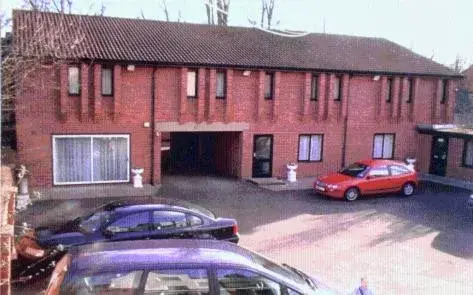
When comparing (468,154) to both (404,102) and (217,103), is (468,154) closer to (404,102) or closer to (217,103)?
(404,102)

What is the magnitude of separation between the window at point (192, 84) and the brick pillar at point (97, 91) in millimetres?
3418

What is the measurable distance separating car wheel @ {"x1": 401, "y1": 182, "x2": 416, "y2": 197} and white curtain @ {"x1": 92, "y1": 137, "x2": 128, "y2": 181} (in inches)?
417

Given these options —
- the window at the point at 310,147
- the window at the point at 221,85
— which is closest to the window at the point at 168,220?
the window at the point at 221,85

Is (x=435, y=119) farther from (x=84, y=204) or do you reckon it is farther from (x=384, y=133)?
(x=84, y=204)

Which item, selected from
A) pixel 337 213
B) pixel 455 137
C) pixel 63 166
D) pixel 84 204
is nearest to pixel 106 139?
pixel 63 166

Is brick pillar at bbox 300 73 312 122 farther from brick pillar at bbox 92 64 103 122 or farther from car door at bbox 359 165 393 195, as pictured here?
brick pillar at bbox 92 64 103 122

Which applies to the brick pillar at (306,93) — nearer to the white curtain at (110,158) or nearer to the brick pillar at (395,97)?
the brick pillar at (395,97)

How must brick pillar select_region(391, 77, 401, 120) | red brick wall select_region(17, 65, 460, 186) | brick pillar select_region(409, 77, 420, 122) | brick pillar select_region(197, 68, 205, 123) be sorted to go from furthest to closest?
1. brick pillar select_region(409, 77, 420, 122)
2. brick pillar select_region(391, 77, 401, 120)
3. brick pillar select_region(197, 68, 205, 123)
4. red brick wall select_region(17, 65, 460, 186)

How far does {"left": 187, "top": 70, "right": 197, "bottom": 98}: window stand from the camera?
19.5 meters

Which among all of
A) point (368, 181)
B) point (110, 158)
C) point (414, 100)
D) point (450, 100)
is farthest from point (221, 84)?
point (450, 100)

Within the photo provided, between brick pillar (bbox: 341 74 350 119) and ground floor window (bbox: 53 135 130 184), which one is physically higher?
brick pillar (bbox: 341 74 350 119)

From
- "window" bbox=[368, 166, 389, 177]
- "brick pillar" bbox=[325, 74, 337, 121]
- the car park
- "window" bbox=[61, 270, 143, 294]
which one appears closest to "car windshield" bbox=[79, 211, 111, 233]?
the car park

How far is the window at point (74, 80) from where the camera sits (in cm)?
1761

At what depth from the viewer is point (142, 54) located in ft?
61.4
